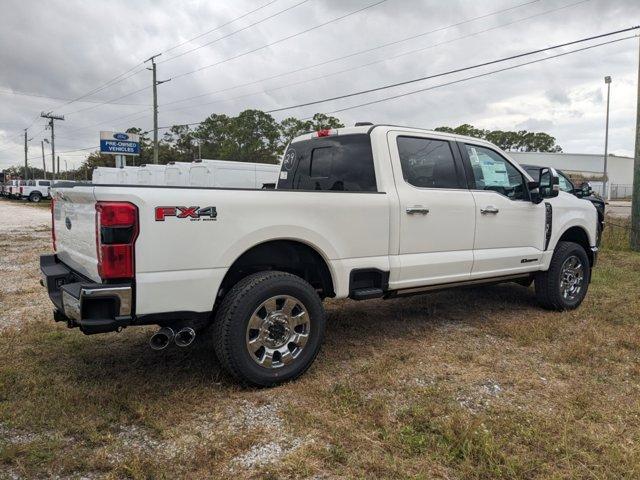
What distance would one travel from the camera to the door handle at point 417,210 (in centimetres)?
441

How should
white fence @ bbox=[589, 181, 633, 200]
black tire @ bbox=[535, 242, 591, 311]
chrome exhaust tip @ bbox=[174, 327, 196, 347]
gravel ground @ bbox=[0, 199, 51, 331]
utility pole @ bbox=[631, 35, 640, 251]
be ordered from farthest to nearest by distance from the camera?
white fence @ bbox=[589, 181, 633, 200] → utility pole @ bbox=[631, 35, 640, 251] → black tire @ bbox=[535, 242, 591, 311] → gravel ground @ bbox=[0, 199, 51, 331] → chrome exhaust tip @ bbox=[174, 327, 196, 347]

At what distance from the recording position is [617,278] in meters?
7.98

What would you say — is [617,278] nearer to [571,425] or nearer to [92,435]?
[571,425]

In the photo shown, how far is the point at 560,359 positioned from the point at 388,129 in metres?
2.45

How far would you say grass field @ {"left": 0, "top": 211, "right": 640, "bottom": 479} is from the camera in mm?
2791

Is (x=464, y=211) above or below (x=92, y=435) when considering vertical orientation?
above

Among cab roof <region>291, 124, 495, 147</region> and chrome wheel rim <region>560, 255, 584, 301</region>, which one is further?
chrome wheel rim <region>560, 255, 584, 301</region>

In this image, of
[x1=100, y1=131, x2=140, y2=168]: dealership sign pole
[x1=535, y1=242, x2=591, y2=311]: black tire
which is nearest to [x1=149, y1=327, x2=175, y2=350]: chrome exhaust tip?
[x1=535, y1=242, x2=591, y2=311]: black tire

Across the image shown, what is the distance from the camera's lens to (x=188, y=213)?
3.30 m

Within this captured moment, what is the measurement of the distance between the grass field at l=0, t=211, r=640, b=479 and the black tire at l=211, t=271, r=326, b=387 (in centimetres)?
13

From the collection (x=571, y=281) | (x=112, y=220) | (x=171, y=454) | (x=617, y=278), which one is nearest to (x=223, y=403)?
(x=171, y=454)

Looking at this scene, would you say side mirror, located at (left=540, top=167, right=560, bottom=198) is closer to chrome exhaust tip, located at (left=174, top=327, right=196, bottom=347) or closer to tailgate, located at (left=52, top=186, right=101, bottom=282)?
chrome exhaust tip, located at (left=174, top=327, right=196, bottom=347)

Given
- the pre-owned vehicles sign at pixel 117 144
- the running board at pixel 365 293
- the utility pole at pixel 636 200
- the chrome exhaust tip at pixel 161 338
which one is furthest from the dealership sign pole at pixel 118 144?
the chrome exhaust tip at pixel 161 338

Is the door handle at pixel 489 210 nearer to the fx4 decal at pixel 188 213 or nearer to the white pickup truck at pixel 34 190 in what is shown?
the fx4 decal at pixel 188 213
